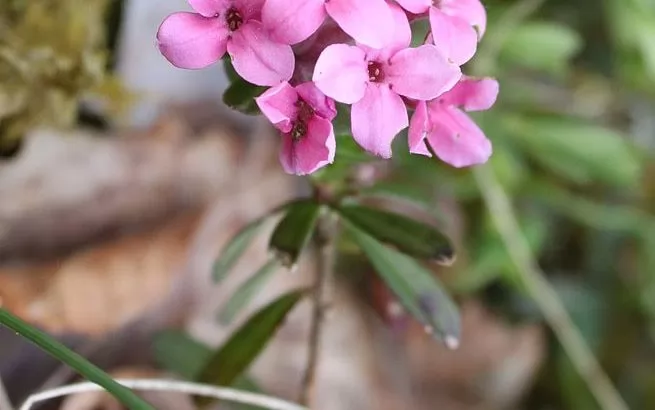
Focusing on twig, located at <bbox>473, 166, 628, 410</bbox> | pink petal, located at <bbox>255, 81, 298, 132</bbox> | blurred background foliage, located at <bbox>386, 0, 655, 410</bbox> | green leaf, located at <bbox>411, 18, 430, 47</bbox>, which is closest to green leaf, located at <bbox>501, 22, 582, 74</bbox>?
blurred background foliage, located at <bbox>386, 0, 655, 410</bbox>

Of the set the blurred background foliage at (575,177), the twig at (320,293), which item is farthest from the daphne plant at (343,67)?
the blurred background foliage at (575,177)

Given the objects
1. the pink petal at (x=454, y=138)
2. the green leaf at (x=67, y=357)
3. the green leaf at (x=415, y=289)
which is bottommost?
the green leaf at (x=415, y=289)

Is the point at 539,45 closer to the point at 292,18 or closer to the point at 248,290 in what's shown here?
the point at 248,290

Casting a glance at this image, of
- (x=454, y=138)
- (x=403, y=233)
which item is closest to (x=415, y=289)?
(x=403, y=233)

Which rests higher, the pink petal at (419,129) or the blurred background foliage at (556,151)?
the pink petal at (419,129)

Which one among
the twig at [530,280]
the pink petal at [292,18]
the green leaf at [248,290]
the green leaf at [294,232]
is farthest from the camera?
the twig at [530,280]

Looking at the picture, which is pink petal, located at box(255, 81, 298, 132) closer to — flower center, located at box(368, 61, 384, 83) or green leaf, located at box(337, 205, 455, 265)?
flower center, located at box(368, 61, 384, 83)

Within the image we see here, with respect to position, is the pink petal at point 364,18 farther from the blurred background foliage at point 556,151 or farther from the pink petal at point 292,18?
the blurred background foliage at point 556,151
